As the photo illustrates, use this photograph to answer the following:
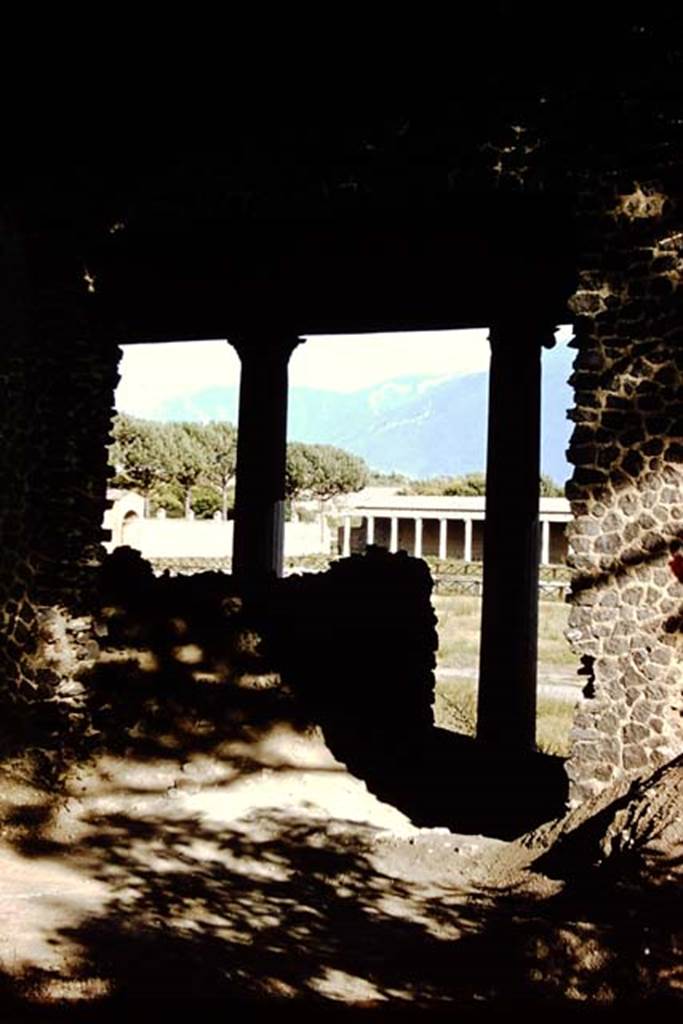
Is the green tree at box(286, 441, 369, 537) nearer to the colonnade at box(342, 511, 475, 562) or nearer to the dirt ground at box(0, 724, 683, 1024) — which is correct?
the colonnade at box(342, 511, 475, 562)

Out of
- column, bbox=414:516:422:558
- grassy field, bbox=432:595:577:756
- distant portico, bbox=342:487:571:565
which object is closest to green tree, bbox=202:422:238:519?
distant portico, bbox=342:487:571:565

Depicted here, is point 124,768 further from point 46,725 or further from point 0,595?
point 0,595

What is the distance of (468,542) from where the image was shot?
54531 mm

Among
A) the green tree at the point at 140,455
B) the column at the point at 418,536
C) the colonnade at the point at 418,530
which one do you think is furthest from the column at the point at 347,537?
the green tree at the point at 140,455

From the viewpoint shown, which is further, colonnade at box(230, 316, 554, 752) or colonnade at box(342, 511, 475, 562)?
colonnade at box(342, 511, 475, 562)

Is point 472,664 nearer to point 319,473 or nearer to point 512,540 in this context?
point 512,540

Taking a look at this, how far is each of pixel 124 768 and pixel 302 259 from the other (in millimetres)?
6113

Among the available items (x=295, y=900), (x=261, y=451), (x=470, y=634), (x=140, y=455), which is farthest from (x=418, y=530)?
(x=295, y=900)

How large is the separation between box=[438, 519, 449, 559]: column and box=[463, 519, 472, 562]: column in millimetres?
1043

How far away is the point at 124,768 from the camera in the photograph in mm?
10898

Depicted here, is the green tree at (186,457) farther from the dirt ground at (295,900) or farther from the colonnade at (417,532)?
the dirt ground at (295,900)

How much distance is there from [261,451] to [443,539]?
40132mm

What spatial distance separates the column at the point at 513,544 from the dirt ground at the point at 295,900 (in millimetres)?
2662

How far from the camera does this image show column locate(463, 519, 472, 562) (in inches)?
2130
